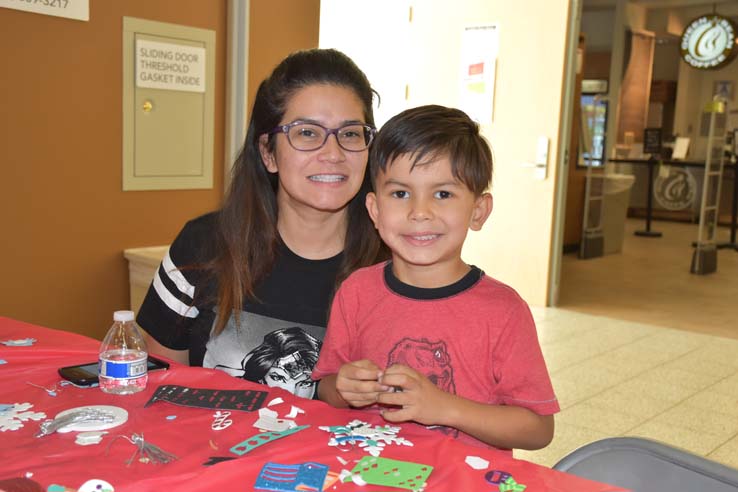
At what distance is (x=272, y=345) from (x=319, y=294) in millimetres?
171

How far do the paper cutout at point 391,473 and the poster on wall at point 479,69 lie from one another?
5.30 meters

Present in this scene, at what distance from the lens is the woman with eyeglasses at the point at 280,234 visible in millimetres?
1829

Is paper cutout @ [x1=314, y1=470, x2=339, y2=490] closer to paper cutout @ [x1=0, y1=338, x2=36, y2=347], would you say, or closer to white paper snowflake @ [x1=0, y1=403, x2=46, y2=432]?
white paper snowflake @ [x1=0, y1=403, x2=46, y2=432]

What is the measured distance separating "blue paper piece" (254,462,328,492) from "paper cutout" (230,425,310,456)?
70mm

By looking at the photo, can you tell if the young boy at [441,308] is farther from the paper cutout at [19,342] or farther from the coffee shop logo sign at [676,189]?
the coffee shop logo sign at [676,189]

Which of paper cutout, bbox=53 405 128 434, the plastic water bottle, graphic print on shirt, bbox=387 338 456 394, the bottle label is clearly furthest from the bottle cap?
graphic print on shirt, bbox=387 338 456 394

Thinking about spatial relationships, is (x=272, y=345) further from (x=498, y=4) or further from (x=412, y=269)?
(x=498, y=4)

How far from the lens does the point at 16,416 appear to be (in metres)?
1.29

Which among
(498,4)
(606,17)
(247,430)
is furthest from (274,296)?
(606,17)

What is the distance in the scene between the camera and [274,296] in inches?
74.8

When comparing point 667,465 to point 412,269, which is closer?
point 667,465

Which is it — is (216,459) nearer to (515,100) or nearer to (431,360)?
(431,360)

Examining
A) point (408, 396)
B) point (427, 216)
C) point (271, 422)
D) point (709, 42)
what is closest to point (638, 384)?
point (427, 216)

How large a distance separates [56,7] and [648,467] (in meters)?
2.54
